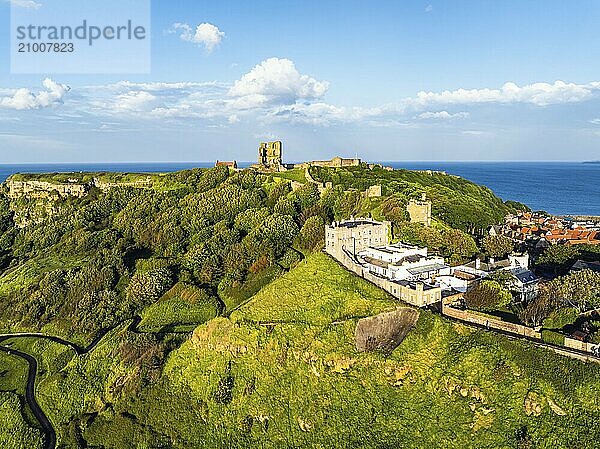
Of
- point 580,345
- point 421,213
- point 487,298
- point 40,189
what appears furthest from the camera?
point 40,189

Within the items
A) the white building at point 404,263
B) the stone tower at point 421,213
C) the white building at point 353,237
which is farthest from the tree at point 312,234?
the white building at point 404,263

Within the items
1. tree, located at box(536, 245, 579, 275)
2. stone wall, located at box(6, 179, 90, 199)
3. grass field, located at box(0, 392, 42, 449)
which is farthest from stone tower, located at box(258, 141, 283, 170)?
grass field, located at box(0, 392, 42, 449)

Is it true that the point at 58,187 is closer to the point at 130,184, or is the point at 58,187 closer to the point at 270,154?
the point at 130,184

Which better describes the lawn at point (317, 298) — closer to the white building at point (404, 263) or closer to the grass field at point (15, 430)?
the white building at point (404, 263)

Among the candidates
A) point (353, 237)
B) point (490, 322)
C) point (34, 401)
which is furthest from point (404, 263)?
point (34, 401)

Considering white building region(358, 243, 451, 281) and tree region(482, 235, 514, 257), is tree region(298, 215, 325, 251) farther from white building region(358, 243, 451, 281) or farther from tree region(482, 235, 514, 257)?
tree region(482, 235, 514, 257)

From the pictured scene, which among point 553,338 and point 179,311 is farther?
point 179,311
